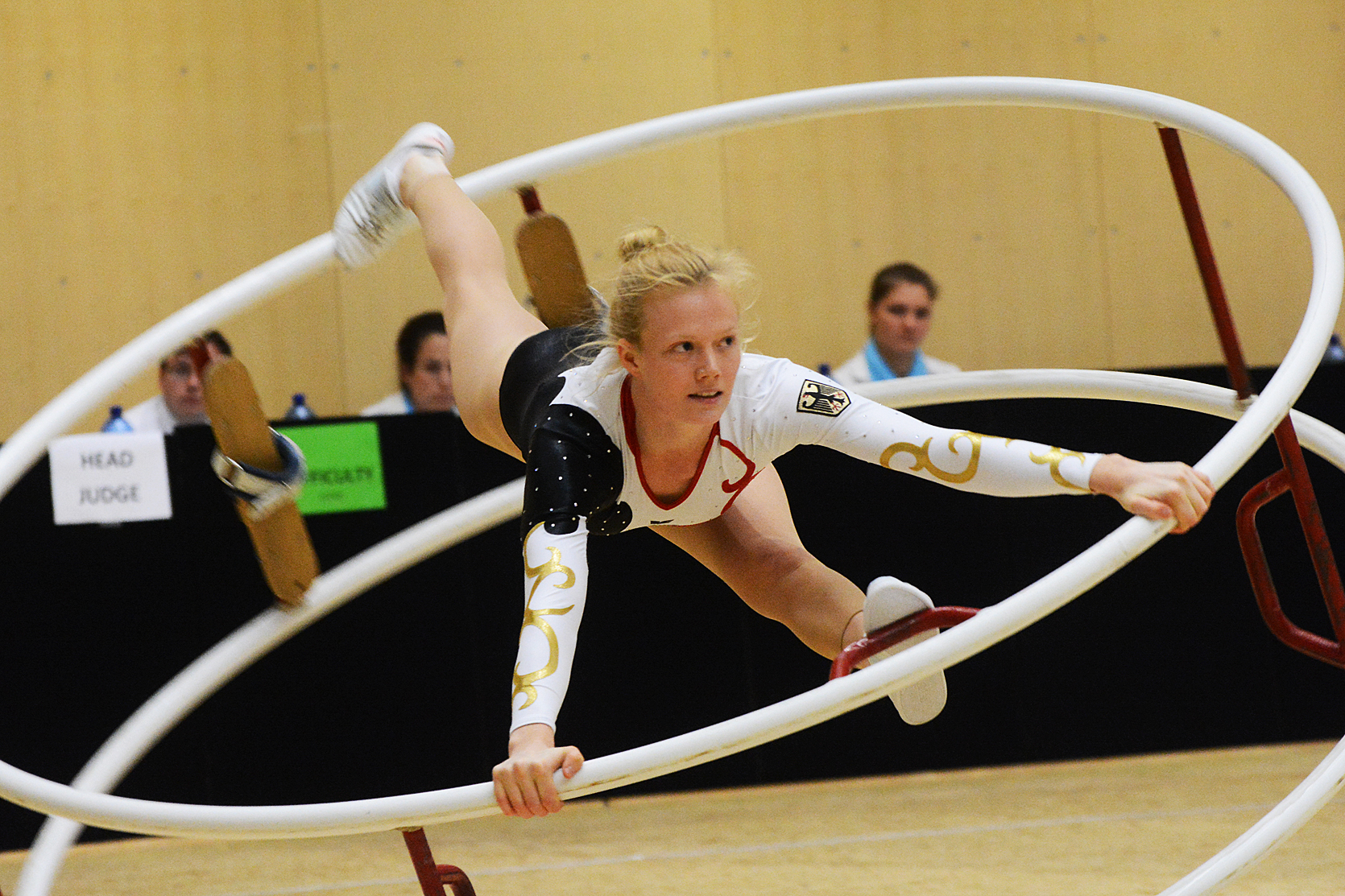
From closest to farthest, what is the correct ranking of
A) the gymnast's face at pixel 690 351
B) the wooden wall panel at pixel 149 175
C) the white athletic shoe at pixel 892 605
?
the gymnast's face at pixel 690 351, the white athletic shoe at pixel 892 605, the wooden wall panel at pixel 149 175

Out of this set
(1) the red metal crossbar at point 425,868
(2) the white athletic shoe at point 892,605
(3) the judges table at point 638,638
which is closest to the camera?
(2) the white athletic shoe at point 892,605

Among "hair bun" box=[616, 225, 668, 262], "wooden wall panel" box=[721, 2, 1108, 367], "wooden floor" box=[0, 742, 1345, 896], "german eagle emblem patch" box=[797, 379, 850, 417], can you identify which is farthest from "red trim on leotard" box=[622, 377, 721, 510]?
"wooden wall panel" box=[721, 2, 1108, 367]

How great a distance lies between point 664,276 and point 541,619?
48 cm

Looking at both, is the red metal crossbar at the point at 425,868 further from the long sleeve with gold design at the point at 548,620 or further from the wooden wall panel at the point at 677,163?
the wooden wall panel at the point at 677,163

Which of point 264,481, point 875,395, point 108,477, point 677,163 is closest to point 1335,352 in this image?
point 677,163

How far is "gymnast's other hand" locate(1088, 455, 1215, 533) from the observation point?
1.60 metres

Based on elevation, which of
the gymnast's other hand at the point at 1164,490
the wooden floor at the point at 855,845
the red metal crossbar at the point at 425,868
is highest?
the gymnast's other hand at the point at 1164,490

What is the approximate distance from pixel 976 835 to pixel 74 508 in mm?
2353

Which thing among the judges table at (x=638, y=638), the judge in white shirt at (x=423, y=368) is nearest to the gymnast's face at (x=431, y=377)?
the judge in white shirt at (x=423, y=368)

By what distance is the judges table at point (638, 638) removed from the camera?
3594 millimetres

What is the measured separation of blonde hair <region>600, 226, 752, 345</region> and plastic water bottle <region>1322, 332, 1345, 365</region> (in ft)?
9.34

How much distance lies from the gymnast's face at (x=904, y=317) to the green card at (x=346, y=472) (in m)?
1.52

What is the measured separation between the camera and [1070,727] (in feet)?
13.3

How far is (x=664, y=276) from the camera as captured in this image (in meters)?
1.88
